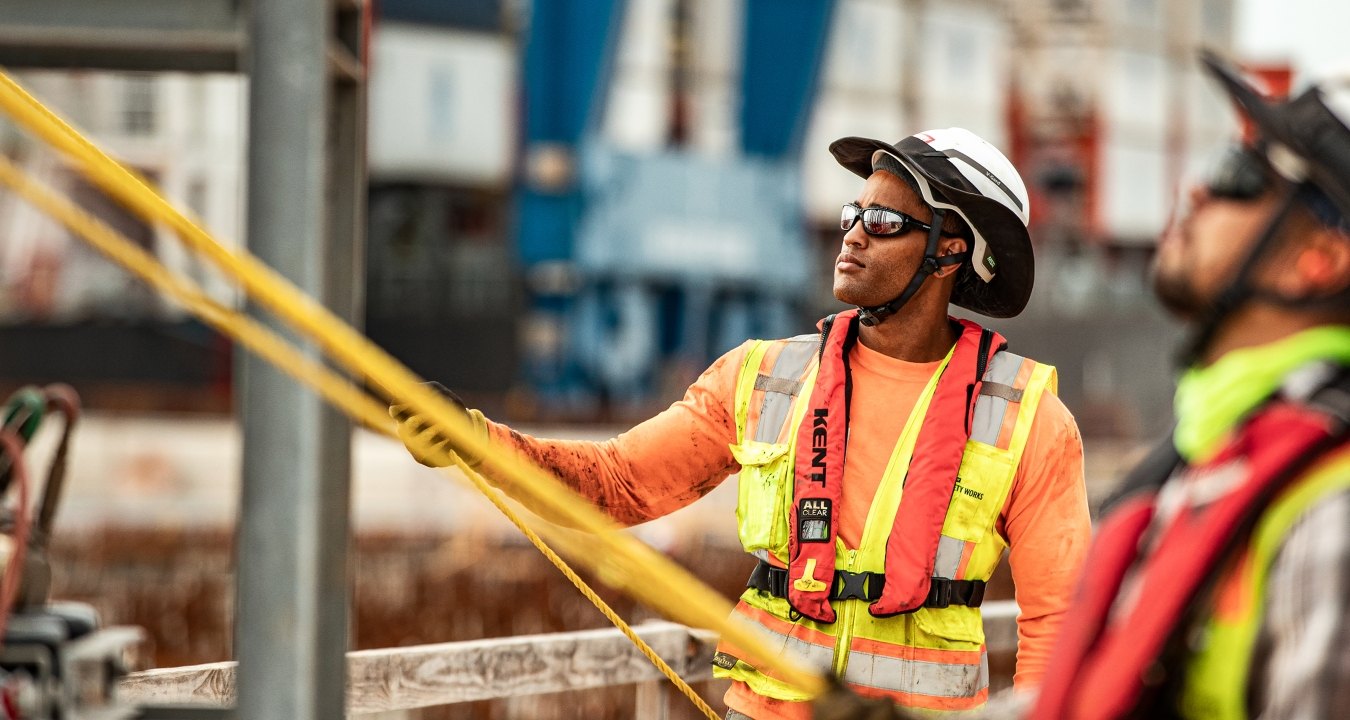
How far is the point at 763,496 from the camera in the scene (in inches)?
119

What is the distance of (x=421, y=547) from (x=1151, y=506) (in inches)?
684

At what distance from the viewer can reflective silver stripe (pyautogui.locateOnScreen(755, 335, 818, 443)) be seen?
121 inches

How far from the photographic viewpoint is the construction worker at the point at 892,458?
9.57ft

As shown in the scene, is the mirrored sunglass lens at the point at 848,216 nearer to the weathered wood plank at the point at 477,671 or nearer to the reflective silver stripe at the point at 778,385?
the reflective silver stripe at the point at 778,385

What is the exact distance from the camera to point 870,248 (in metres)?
3.15

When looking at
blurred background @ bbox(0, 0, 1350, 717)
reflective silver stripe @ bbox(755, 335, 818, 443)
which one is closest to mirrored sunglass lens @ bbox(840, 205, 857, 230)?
reflective silver stripe @ bbox(755, 335, 818, 443)

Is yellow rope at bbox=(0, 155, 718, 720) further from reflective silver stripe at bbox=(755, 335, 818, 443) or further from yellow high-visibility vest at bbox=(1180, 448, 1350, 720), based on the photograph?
yellow high-visibility vest at bbox=(1180, 448, 1350, 720)

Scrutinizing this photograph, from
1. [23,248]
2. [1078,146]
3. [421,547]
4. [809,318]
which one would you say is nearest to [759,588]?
[421,547]

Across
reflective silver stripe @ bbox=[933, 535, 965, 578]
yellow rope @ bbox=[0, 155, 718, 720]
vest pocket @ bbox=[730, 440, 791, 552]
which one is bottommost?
reflective silver stripe @ bbox=[933, 535, 965, 578]

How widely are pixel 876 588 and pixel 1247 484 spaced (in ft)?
4.59

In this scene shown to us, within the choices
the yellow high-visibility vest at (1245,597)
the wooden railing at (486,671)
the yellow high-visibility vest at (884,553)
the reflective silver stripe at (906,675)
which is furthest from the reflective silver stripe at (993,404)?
the wooden railing at (486,671)

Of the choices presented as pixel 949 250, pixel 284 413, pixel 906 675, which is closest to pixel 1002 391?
pixel 949 250

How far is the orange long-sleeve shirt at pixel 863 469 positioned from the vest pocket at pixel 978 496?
39 mm

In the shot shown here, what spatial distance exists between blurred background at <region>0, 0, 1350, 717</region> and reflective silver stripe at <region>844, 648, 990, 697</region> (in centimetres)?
1402
